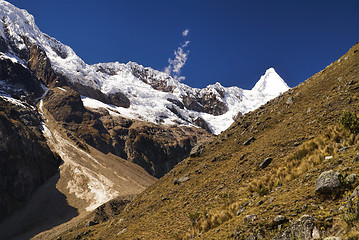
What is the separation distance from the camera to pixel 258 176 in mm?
16703

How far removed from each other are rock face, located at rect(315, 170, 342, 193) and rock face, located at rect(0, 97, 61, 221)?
10898cm

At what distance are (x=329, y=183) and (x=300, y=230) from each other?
8.45 ft

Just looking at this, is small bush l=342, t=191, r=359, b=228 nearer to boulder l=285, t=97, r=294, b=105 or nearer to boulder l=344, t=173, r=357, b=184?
boulder l=344, t=173, r=357, b=184

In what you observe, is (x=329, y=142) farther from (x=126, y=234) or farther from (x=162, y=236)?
(x=126, y=234)

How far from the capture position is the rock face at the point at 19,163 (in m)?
94.2

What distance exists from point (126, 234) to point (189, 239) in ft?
33.4

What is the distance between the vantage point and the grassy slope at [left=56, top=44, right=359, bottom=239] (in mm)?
9922

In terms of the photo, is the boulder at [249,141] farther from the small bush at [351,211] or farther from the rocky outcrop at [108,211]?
Result: the rocky outcrop at [108,211]

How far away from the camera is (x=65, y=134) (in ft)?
529

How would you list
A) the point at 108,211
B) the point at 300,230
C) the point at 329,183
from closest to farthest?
the point at 300,230, the point at 329,183, the point at 108,211

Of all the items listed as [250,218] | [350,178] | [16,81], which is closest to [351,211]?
[350,178]

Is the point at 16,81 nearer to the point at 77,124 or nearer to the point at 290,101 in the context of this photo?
the point at 77,124

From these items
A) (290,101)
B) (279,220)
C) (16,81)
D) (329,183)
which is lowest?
(279,220)

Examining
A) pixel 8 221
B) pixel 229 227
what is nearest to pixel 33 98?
pixel 8 221
